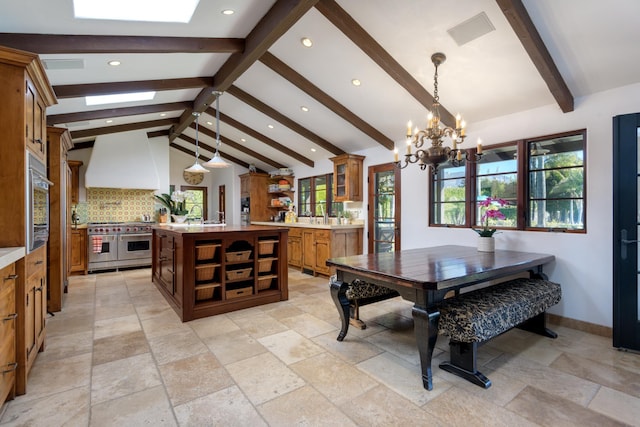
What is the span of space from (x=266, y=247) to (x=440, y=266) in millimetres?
Answer: 2157

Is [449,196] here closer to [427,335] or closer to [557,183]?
[557,183]

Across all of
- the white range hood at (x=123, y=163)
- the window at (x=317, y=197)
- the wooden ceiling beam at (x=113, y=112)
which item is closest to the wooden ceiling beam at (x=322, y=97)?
the window at (x=317, y=197)

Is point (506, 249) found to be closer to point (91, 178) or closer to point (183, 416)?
point (183, 416)

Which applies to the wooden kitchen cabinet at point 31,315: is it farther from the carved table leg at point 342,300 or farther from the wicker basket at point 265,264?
the carved table leg at point 342,300

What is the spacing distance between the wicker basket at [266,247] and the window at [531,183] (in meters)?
2.47

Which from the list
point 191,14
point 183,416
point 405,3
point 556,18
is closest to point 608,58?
point 556,18

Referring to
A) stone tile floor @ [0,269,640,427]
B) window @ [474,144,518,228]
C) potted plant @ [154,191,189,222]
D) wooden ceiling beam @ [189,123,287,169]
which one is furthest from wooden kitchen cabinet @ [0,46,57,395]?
wooden ceiling beam @ [189,123,287,169]

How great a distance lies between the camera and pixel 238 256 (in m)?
3.73

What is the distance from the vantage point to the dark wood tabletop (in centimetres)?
218

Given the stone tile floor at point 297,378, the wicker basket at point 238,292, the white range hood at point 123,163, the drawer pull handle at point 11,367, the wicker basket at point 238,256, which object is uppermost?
the white range hood at point 123,163

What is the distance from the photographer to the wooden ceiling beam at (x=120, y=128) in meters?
5.91

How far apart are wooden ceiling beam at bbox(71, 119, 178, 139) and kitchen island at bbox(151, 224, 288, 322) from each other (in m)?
3.16

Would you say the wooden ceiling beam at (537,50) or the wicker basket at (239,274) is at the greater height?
the wooden ceiling beam at (537,50)

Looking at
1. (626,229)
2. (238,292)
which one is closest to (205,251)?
(238,292)
